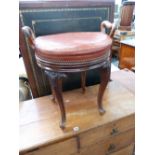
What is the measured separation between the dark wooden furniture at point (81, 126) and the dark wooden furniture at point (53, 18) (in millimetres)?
175

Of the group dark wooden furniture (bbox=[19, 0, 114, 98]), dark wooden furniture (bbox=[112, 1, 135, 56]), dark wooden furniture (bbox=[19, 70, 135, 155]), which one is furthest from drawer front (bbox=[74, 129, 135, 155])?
dark wooden furniture (bbox=[112, 1, 135, 56])

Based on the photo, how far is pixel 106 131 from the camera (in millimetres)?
786

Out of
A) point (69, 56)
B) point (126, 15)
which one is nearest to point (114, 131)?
point (69, 56)

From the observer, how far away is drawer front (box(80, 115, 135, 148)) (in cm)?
74

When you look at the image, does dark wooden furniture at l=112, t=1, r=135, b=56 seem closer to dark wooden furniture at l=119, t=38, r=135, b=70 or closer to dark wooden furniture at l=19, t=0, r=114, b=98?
dark wooden furniture at l=119, t=38, r=135, b=70

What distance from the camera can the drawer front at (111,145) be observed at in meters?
0.80

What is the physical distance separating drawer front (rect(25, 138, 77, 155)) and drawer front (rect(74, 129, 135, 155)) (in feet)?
0.24

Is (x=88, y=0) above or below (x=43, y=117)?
above

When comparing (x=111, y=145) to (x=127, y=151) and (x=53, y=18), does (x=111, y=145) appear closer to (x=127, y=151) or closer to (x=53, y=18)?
(x=127, y=151)

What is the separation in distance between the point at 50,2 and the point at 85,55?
440 millimetres

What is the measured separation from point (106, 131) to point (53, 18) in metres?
0.70

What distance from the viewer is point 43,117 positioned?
0.82 meters
